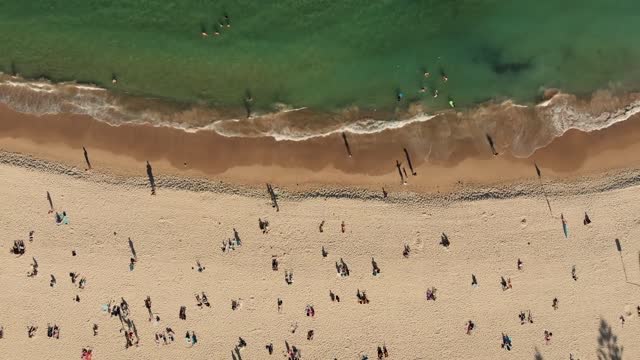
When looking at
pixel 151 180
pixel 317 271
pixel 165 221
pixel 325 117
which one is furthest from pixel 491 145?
pixel 151 180

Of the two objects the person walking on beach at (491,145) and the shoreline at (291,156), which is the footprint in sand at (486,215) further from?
the person walking on beach at (491,145)

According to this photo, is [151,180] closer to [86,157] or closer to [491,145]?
[86,157]

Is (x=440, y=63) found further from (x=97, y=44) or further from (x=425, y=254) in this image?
(x=97, y=44)

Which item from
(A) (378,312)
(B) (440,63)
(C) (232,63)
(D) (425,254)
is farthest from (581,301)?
(C) (232,63)

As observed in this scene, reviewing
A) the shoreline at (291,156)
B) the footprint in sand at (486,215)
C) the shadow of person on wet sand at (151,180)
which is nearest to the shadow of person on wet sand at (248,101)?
the shoreline at (291,156)

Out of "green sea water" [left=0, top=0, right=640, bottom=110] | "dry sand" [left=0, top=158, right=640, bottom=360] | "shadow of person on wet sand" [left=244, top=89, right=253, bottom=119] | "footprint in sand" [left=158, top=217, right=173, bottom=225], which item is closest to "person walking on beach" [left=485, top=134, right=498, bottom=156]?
"green sea water" [left=0, top=0, right=640, bottom=110]
